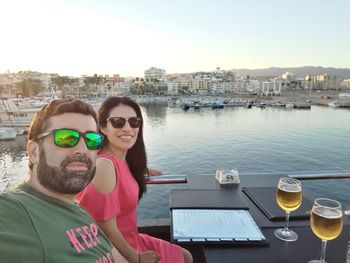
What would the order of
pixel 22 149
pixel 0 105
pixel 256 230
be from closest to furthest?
pixel 256 230
pixel 22 149
pixel 0 105

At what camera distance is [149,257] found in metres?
1.44

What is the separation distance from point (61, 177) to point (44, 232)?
22cm

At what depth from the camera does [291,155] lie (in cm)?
2080

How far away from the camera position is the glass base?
116 cm

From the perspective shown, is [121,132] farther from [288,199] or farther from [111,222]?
[288,199]

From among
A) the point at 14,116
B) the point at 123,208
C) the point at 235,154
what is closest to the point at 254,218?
the point at 123,208

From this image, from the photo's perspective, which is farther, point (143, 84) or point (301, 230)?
point (143, 84)

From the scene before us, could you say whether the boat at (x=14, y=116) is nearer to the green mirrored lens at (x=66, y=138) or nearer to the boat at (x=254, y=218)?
the boat at (x=254, y=218)

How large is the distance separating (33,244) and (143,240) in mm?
935

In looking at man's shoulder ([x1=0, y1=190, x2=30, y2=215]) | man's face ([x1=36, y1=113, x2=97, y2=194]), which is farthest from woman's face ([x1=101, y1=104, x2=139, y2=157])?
man's shoulder ([x1=0, y1=190, x2=30, y2=215])

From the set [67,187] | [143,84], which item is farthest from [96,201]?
[143,84]

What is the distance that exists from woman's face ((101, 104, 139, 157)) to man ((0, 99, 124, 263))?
0.41m

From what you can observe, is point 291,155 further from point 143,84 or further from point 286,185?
point 143,84

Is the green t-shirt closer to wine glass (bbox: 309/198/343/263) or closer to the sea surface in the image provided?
wine glass (bbox: 309/198/343/263)
